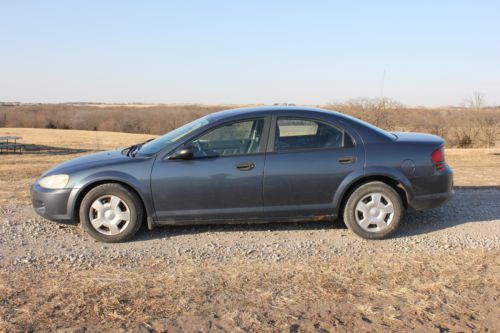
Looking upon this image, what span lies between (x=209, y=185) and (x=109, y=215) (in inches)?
45.5

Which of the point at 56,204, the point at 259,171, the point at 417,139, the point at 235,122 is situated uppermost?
the point at 235,122

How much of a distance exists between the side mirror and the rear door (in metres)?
0.86

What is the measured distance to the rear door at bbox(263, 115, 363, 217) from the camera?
17.2 ft

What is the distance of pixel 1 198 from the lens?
7707 mm

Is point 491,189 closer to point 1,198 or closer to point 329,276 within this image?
point 329,276

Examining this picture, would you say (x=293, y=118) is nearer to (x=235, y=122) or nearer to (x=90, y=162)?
(x=235, y=122)

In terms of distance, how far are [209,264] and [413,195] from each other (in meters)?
2.53

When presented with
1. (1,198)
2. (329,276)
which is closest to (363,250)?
(329,276)

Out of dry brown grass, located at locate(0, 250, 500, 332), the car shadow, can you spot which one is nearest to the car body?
the car shadow

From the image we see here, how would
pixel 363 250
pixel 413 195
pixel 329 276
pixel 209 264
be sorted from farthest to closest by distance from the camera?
pixel 413 195
pixel 363 250
pixel 209 264
pixel 329 276

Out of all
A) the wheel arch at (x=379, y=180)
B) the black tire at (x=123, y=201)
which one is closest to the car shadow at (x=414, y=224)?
the black tire at (x=123, y=201)

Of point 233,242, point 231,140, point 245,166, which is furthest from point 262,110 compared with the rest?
point 233,242

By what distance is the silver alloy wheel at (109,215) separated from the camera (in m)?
5.17

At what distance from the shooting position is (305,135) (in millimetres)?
5449
